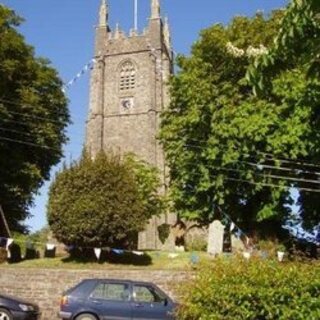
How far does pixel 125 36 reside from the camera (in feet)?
206

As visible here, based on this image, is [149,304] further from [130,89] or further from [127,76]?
[127,76]

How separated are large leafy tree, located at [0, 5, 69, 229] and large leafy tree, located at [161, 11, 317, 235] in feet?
22.9

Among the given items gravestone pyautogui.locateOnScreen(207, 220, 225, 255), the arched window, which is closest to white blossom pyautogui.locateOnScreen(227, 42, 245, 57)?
gravestone pyautogui.locateOnScreen(207, 220, 225, 255)

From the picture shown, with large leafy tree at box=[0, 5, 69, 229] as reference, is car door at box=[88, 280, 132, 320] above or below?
below

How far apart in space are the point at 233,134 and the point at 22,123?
11.6m

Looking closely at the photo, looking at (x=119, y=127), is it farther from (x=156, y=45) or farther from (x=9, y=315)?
(x=9, y=315)

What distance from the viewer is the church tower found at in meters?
56.1

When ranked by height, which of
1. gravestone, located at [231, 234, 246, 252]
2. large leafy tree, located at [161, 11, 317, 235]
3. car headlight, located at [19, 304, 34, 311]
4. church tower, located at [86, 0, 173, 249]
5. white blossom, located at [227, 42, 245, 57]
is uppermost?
church tower, located at [86, 0, 173, 249]

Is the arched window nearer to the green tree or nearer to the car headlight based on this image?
the green tree

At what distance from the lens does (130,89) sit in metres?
59.4

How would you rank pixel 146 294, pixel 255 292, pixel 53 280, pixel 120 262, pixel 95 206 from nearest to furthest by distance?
pixel 255 292 → pixel 146 294 → pixel 53 280 → pixel 95 206 → pixel 120 262

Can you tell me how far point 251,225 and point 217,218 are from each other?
175 centimetres

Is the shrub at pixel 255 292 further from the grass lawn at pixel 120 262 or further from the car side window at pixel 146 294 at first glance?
the grass lawn at pixel 120 262

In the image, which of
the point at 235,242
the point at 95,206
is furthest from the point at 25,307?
the point at 235,242
